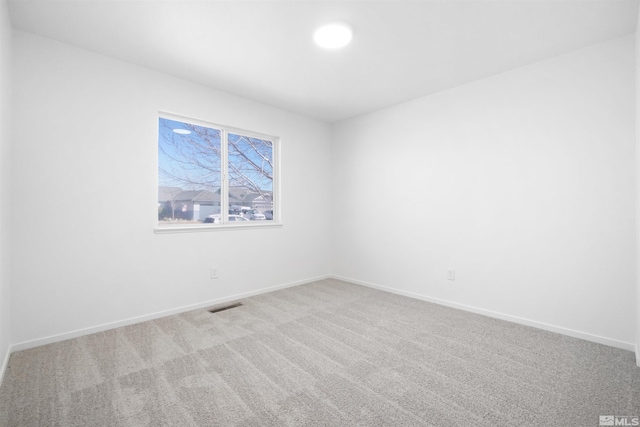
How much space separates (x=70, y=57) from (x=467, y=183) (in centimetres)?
394

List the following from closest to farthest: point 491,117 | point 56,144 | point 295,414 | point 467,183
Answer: point 295,414, point 56,144, point 491,117, point 467,183

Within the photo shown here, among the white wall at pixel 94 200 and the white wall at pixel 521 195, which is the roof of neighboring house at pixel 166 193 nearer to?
the white wall at pixel 94 200

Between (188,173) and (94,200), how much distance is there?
3.17 ft

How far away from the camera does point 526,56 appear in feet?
8.74

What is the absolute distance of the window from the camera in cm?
323

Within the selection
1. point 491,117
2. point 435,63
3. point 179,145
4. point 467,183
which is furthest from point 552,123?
point 179,145

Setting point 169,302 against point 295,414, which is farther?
point 169,302

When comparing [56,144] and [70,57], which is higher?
[70,57]

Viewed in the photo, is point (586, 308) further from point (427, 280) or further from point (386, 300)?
point (386, 300)

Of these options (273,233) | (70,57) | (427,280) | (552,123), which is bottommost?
(427,280)
